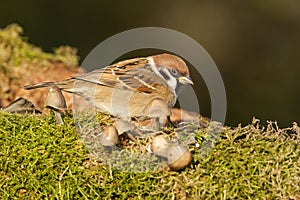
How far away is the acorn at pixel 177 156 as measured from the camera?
1.66m

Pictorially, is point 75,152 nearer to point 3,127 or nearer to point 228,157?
point 3,127

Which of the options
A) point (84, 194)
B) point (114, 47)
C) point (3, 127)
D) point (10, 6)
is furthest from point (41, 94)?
point (10, 6)

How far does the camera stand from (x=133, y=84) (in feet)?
7.25

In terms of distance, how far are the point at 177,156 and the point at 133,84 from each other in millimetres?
604

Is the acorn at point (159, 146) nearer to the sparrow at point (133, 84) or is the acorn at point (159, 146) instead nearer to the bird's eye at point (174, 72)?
the sparrow at point (133, 84)

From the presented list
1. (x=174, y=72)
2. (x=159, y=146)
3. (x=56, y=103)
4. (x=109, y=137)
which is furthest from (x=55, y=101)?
(x=174, y=72)

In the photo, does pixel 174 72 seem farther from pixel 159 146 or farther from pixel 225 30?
pixel 225 30

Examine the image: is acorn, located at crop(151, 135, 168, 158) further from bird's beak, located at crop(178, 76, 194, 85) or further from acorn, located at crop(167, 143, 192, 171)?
bird's beak, located at crop(178, 76, 194, 85)

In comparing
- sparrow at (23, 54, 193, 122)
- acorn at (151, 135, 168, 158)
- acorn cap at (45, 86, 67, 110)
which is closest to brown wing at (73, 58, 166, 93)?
sparrow at (23, 54, 193, 122)

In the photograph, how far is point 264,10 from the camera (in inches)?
250

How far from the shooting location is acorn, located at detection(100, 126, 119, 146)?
5.62 ft

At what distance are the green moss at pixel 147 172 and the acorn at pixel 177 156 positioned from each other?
3 cm

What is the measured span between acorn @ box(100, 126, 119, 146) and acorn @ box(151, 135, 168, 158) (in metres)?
0.10

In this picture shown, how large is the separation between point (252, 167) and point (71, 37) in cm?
442
